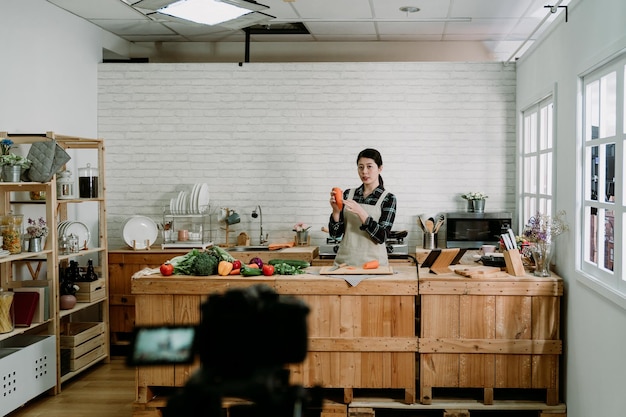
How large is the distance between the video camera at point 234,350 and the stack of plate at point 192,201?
5698 millimetres

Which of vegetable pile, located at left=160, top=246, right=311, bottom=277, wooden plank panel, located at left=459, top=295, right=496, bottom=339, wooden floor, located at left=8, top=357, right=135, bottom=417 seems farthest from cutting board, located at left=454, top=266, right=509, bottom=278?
wooden floor, located at left=8, top=357, right=135, bottom=417

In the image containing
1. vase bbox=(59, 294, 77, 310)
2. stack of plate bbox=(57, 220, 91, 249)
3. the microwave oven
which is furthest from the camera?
the microwave oven

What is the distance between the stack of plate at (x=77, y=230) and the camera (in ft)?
19.7

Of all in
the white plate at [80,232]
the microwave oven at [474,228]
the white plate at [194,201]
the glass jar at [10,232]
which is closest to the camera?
the glass jar at [10,232]

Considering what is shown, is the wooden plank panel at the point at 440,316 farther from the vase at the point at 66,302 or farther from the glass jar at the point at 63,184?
the glass jar at the point at 63,184

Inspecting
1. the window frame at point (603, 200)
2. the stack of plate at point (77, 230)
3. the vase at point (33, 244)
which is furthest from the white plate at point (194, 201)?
the window frame at point (603, 200)

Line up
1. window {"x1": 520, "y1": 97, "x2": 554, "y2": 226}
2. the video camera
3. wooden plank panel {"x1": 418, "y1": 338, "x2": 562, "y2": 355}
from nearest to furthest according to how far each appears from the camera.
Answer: the video camera
wooden plank panel {"x1": 418, "y1": 338, "x2": 562, "y2": 355}
window {"x1": 520, "y1": 97, "x2": 554, "y2": 226}

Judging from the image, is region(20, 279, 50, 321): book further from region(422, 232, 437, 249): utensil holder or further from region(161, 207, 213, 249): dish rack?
region(422, 232, 437, 249): utensil holder

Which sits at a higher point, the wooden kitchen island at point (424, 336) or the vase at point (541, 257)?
the vase at point (541, 257)

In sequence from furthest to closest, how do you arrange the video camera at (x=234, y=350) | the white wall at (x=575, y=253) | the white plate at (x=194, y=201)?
the white plate at (x=194, y=201), the white wall at (x=575, y=253), the video camera at (x=234, y=350)

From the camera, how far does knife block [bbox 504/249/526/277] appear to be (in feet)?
15.3

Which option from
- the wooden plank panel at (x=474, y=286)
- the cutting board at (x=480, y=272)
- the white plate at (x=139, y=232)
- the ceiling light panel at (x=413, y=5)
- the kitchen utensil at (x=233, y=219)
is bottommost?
the wooden plank panel at (x=474, y=286)

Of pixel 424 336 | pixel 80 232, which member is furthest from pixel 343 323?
pixel 80 232

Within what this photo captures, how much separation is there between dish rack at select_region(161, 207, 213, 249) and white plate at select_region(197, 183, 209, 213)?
0.07 m
